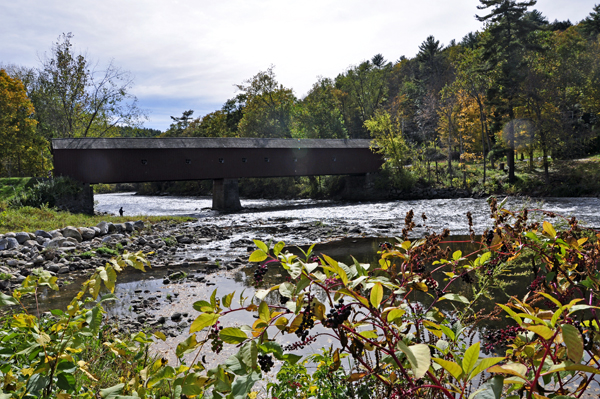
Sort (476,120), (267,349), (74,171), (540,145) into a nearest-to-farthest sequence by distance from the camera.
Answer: (267,349), (74,171), (540,145), (476,120)

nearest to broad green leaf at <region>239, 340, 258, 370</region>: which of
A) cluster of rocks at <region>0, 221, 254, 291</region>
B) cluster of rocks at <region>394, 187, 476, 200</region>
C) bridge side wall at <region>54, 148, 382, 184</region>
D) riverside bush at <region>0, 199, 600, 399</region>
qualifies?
riverside bush at <region>0, 199, 600, 399</region>

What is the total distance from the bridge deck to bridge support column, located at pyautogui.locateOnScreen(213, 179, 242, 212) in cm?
50

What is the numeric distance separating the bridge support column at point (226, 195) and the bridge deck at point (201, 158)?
499 millimetres

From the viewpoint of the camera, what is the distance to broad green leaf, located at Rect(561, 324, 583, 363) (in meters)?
0.69

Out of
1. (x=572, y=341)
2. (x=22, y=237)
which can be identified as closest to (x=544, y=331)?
(x=572, y=341)

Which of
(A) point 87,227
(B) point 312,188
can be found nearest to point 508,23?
(B) point 312,188

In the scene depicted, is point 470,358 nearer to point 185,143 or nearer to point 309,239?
point 309,239

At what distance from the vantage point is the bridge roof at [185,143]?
62.8 ft

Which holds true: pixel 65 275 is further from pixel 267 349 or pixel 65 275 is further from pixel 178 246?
pixel 267 349

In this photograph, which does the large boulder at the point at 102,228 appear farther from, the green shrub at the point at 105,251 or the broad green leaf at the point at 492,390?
the broad green leaf at the point at 492,390

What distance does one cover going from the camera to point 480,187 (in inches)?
886

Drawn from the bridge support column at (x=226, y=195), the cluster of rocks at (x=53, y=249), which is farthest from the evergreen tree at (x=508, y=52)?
the cluster of rocks at (x=53, y=249)

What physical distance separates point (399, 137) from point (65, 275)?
23216 mm

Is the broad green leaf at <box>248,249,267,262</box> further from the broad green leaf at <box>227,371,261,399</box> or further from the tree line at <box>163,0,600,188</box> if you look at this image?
the tree line at <box>163,0,600,188</box>
